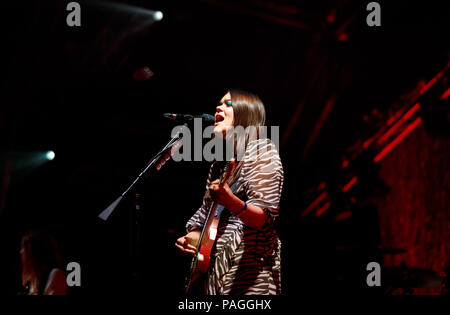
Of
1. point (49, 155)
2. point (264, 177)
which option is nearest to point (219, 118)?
point (264, 177)

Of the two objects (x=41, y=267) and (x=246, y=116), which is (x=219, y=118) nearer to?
(x=246, y=116)

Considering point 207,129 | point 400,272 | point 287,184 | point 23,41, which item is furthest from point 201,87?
point 400,272

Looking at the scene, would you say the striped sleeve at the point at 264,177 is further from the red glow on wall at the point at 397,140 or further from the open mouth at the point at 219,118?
the red glow on wall at the point at 397,140

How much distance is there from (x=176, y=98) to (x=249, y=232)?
3.93 meters

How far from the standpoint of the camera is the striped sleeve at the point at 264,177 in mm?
1915

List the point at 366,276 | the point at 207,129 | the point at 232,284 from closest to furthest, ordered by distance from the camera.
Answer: the point at 232,284
the point at 207,129
the point at 366,276

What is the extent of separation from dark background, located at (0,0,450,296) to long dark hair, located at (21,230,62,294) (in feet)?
2.42

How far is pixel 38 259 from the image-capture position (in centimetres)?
418

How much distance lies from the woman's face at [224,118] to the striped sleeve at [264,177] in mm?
273

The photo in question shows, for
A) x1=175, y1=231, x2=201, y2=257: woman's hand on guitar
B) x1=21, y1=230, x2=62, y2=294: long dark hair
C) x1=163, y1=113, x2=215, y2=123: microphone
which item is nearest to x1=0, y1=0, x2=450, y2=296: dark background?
x1=21, y1=230, x2=62, y2=294: long dark hair

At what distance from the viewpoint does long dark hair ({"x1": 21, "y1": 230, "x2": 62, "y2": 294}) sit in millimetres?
4086
